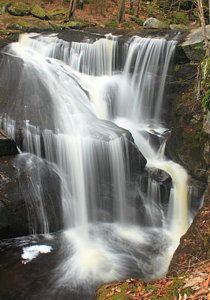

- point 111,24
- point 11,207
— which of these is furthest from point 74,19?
point 11,207

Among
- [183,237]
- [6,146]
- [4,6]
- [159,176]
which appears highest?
[4,6]

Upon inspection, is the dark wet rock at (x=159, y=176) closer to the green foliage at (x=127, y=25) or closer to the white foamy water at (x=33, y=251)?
the white foamy water at (x=33, y=251)

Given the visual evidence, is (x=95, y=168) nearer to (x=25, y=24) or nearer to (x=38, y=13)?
(x=25, y=24)

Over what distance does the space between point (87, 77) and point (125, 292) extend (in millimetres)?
11162

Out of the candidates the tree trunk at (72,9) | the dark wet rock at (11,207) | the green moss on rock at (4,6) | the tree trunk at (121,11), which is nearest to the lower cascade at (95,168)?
the dark wet rock at (11,207)

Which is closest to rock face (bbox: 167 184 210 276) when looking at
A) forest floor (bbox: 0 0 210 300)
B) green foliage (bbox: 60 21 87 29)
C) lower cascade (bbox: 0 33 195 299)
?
forest floor (bbox: 0 0 210 300)

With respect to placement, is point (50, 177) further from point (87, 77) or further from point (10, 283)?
point (87, 77)

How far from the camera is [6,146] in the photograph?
378 inches

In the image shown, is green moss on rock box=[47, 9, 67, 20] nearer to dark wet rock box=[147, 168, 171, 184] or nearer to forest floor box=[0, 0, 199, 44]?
forest floor box=[0, 0, 199, 44]

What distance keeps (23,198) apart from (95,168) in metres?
2.23

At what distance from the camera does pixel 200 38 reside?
14.2m

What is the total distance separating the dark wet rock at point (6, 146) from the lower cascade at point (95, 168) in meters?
0.28

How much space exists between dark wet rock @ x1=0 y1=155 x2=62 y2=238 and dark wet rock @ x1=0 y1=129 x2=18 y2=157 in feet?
0.46

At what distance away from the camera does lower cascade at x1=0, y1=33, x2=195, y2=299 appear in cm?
891
